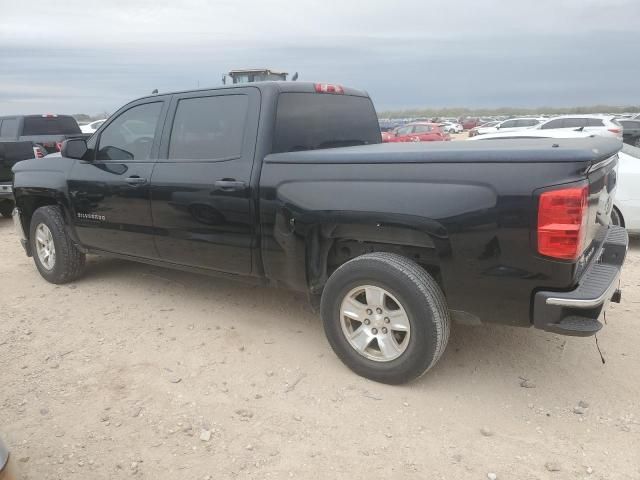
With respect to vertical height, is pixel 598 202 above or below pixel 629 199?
above

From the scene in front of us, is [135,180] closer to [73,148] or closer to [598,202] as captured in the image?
[73,148]

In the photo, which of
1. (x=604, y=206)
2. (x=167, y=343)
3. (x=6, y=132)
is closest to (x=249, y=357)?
(x=167, y=343)

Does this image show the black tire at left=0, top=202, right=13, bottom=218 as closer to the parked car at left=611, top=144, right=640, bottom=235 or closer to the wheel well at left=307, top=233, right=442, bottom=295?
the wheel well at left=307, top=233, right=442, bottom=295

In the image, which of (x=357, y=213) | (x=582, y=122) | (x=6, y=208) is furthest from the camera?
(x=582, y=122)

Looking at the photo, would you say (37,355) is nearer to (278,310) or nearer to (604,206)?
(278,310)

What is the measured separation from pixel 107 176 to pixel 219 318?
5.15 feet

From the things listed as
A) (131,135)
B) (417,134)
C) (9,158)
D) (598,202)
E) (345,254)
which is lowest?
(417,134)

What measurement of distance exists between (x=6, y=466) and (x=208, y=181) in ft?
7.89

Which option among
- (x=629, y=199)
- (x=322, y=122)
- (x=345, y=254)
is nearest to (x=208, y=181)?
(x=322, y=122)

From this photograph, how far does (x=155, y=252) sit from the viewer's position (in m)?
4.52

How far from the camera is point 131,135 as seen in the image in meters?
4.64

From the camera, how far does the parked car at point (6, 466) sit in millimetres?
1804

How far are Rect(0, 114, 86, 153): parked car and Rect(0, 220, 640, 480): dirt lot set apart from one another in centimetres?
806

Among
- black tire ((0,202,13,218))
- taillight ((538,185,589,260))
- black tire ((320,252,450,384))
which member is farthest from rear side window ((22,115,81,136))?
taillight ((538,185,589,260))
